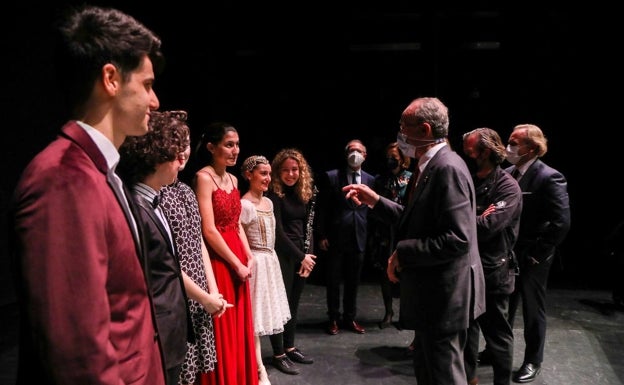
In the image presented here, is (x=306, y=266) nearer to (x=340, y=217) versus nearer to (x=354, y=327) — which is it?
(x=340, y=217)

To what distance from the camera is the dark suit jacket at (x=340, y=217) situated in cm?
400

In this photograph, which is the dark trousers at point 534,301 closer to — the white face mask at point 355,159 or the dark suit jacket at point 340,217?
the dark suit jacket at point 340,217

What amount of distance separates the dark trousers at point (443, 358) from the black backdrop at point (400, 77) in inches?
147

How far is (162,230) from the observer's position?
1.50 m

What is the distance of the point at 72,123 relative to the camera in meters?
0.91

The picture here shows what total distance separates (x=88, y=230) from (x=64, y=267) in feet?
0.23

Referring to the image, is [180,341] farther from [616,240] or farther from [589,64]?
[589,64]

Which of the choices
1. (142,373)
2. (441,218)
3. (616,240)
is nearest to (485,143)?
(441,218)

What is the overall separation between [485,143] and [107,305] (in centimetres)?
241

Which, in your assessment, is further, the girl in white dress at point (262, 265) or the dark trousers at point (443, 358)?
the girl in white dress at point (262, 265)

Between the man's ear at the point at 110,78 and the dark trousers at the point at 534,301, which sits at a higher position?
the man's ear at the point at 110,78

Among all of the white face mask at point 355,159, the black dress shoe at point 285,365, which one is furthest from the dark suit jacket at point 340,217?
the black dress shoe at point 285,365

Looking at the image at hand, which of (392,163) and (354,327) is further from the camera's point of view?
(392,163)

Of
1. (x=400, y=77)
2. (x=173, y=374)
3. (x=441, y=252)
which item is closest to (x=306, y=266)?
(x=441, y=252)
